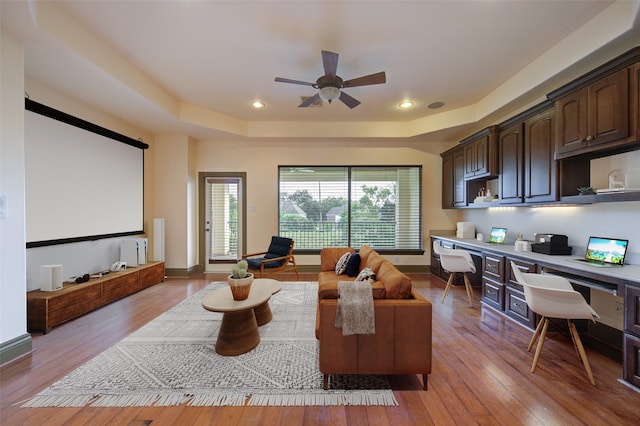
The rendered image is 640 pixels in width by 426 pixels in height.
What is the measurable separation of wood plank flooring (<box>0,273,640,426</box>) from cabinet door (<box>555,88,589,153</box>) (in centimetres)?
207

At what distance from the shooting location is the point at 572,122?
2.63m

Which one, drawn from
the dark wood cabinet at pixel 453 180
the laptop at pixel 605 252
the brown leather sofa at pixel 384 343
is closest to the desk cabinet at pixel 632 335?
the laptop at pixel 605 252

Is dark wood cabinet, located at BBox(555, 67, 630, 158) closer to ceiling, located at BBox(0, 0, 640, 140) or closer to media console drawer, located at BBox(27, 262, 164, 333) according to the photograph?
ceiling, located at BBox(0, 0, 640, 140)

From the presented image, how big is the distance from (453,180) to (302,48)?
153 inches

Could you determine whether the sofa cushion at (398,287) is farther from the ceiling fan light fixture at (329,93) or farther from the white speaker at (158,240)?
the white speaker at (158,240)

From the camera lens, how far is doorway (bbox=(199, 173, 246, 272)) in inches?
221

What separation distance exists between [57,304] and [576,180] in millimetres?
6073

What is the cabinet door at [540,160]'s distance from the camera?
2.93 meters

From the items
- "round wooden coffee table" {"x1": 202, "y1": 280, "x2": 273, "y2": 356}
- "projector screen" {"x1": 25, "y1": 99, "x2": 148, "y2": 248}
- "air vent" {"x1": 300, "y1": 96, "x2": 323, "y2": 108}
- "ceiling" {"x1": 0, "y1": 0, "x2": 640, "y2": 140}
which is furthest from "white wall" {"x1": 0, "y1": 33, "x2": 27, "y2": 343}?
"air vent" {"x1": 300, "y1": 96, "x2": 323, "y2": 108}

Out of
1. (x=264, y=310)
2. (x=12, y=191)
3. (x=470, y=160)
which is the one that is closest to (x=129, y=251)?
(x=12, y=191)

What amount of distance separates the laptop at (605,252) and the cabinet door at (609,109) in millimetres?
994

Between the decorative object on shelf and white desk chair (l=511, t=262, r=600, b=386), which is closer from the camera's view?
white desk chair (l=511, t=262, r=600, b=386)

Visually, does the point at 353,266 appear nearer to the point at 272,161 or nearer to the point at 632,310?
the point at 632,310

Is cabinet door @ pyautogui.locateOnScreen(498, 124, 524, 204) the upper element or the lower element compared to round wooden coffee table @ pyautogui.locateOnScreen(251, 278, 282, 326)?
upper
